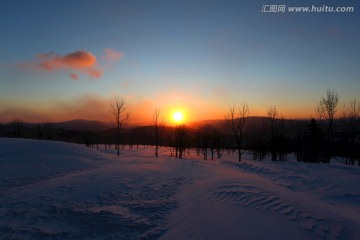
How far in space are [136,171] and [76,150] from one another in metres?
11.4

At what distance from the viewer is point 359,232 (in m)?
5.93

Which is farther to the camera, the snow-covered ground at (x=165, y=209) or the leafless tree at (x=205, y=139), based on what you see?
the leafless tree at (x=205, y=139)

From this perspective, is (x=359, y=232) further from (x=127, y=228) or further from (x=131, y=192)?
(x=131, y=192)

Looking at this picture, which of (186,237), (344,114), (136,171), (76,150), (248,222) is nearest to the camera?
(186,237)

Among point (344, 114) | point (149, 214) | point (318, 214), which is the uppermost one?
point (344, 114)

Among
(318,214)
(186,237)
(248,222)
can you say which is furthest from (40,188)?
(318,214)

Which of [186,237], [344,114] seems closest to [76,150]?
[186,237]

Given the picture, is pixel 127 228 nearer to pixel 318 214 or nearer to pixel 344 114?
pixel 318 214

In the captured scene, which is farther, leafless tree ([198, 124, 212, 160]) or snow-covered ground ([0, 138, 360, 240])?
leafless tree ([198, 124, 212, 160])

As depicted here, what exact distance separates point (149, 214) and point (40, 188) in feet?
17.3

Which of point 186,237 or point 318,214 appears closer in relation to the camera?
point 186,237

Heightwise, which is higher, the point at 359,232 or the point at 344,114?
the point at 344,114

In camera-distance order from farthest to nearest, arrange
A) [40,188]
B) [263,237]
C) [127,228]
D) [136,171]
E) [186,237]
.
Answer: [136,171] < [40,188] < [127,228] < [186,237] < [263,237]

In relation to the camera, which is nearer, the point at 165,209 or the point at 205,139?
the point at 165,209
